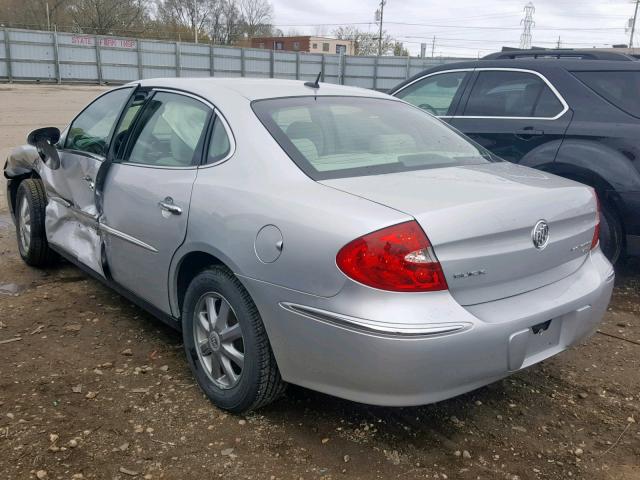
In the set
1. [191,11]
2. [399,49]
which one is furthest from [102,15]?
[399,49]

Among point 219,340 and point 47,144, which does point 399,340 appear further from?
point 47,144

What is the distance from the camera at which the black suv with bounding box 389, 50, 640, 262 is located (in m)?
4.46

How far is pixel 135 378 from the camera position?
3.23 meters

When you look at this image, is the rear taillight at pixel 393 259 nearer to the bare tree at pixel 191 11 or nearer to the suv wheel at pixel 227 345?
the suv wheel at pixel 227 345

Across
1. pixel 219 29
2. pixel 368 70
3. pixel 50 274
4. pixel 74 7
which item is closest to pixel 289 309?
pixel 50 274

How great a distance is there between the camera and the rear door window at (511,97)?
16.3ft

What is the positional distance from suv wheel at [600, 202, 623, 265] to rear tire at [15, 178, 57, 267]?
13.9ft

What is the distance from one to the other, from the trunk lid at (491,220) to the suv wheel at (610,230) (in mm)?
1816

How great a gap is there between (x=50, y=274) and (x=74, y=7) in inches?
2124

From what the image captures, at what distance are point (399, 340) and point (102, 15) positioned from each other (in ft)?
182

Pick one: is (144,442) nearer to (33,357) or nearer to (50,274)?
(33,357)

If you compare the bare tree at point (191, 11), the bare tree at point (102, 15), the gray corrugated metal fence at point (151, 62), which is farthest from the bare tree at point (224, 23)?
the gray corrugated metal fence at point (151, 62)

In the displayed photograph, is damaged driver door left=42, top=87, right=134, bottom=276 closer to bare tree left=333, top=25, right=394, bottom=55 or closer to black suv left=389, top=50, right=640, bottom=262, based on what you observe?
black suv left=389, top=50, right=640, bottom=262

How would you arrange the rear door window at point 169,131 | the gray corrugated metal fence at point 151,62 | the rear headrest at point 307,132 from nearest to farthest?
the rear headrest at point 307,132
the rear door window at point 169,131
the gray corrugated metal fence at point 151,62
